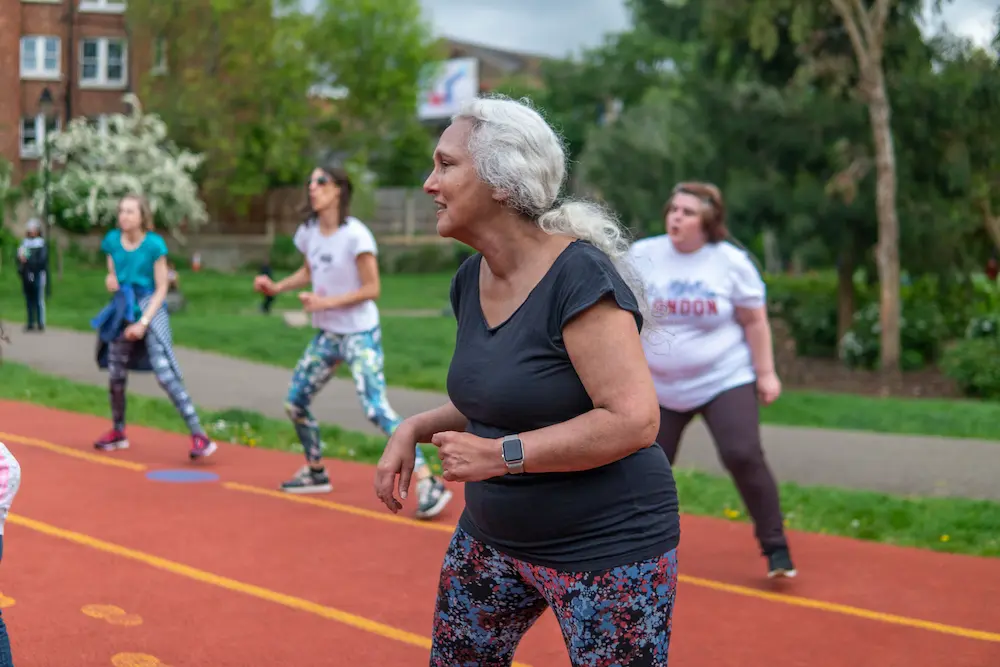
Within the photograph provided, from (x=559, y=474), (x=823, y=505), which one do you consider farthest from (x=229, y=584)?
(x=823, y=505)

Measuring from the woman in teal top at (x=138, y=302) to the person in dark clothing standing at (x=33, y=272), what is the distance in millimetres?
12436

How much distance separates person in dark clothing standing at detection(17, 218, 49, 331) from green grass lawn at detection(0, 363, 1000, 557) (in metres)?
10.6

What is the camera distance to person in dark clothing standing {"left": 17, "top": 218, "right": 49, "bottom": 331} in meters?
21.7

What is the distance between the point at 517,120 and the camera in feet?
10.0

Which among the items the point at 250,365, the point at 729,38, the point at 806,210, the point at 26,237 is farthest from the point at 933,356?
the point at 26,237

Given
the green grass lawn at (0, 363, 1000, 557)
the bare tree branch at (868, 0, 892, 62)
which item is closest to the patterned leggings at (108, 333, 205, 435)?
the green grass lawn at (0, 363, 1000, 557)

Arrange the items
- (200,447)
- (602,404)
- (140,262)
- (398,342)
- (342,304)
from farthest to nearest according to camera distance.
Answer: (398,342) < (200,447) < (140,262) < (342,304) < (602,404)

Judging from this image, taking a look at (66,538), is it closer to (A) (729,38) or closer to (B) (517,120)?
(B) (517,120)

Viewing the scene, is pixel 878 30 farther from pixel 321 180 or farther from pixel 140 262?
pixel 321 180

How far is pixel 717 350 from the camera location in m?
6.43

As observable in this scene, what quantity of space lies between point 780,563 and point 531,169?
3975 millimetres

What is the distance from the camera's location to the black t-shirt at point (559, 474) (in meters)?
2.98

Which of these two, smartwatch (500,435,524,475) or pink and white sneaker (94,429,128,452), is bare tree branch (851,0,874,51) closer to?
pink and white sneaker (94,429,128,452)

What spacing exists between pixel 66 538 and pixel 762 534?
3.61 metres
